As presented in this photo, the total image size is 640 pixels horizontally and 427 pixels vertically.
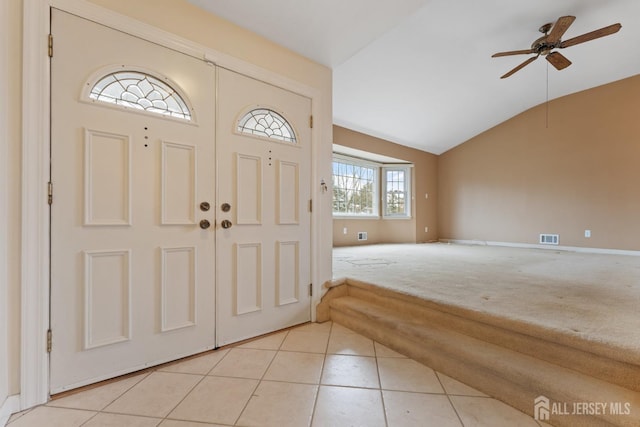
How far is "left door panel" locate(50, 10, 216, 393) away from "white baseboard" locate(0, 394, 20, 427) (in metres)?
0.13

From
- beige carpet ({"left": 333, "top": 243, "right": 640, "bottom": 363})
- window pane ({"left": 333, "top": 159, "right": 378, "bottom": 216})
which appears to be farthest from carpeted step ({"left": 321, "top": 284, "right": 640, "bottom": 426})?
window pane ({"left": 333, "top": 159, "right": 378, "bottom": 216})

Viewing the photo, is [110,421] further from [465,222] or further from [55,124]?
[465,222]

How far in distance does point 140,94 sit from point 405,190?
5.92 metres

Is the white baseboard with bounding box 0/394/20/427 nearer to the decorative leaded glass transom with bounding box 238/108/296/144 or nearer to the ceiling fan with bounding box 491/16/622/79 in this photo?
the decorative leaded glass transom with bounding box 238/108/296/144

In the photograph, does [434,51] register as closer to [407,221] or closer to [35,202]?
[407,221]

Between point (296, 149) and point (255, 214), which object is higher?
point (296, 149)

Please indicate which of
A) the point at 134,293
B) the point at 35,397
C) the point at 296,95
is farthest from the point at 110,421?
the point at 296,95

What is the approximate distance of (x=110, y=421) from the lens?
45.9 inches

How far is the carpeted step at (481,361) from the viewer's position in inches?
43.5

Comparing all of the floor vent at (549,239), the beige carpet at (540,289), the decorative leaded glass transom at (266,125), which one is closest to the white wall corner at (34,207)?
the decorative leaded glass transom at (266,125)

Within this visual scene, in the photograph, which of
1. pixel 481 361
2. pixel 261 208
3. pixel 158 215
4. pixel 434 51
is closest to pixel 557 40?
pixel 434 51

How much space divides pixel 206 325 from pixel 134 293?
1.62 feet

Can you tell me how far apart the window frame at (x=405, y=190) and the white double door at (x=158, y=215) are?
459cm

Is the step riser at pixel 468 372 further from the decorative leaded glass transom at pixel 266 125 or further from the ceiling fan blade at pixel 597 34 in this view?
the ceiling fan blade at pixel 597 34
